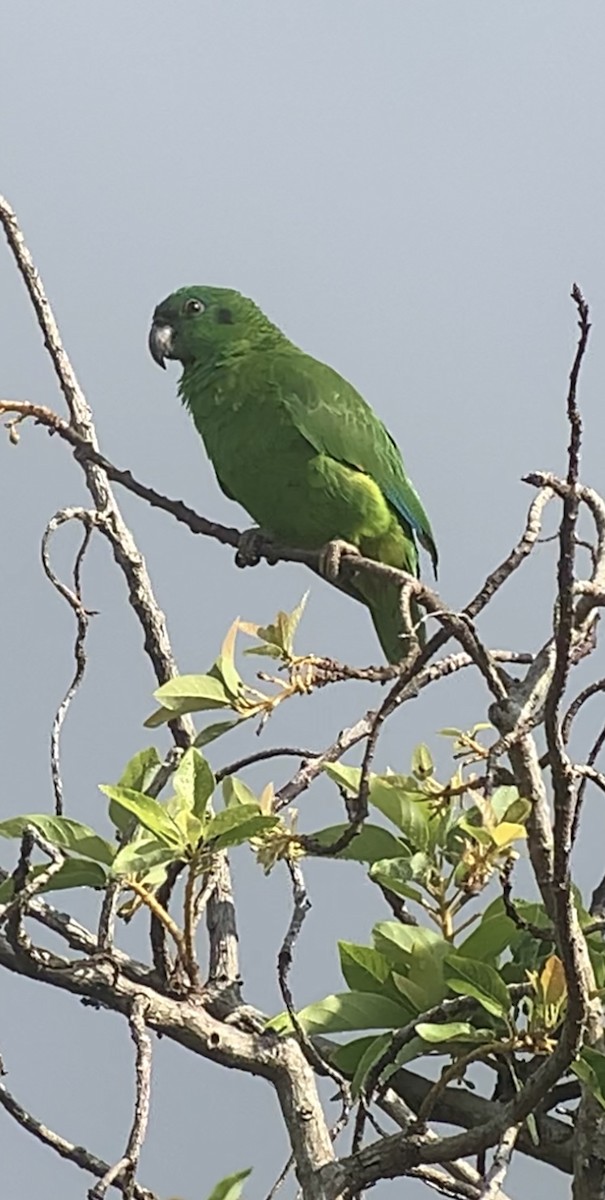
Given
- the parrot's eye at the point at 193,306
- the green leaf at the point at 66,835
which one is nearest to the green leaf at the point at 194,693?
the green leaf at the point at 66,835

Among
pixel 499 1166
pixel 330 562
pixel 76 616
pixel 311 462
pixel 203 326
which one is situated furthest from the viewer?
pixel 203 326

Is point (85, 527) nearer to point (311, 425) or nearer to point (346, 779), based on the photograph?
point (346, 779)

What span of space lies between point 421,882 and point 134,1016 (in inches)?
8.8

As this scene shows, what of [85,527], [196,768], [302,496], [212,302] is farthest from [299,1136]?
[212,302]

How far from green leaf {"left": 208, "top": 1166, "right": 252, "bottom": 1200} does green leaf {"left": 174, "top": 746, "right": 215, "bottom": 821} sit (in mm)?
297

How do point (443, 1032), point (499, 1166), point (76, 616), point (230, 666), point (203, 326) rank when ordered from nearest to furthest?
point (499, 1166), point (443, 1032), point (230, 666), point (76, 616), point (203, 326)

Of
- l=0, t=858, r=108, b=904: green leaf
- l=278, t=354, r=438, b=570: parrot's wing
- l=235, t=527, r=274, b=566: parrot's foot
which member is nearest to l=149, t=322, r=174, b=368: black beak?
l=278, t=354, r=438, b=570: parrot's wing

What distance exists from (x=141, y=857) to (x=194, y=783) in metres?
0.07

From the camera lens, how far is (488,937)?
926 millimetres

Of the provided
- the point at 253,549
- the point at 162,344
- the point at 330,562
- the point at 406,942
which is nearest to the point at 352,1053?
the point at 406,942

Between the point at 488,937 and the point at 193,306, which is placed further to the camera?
the point at 193,306

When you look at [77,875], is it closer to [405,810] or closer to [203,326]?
[405,810]

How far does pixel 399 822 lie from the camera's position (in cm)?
97

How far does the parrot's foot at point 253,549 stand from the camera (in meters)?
2.05
